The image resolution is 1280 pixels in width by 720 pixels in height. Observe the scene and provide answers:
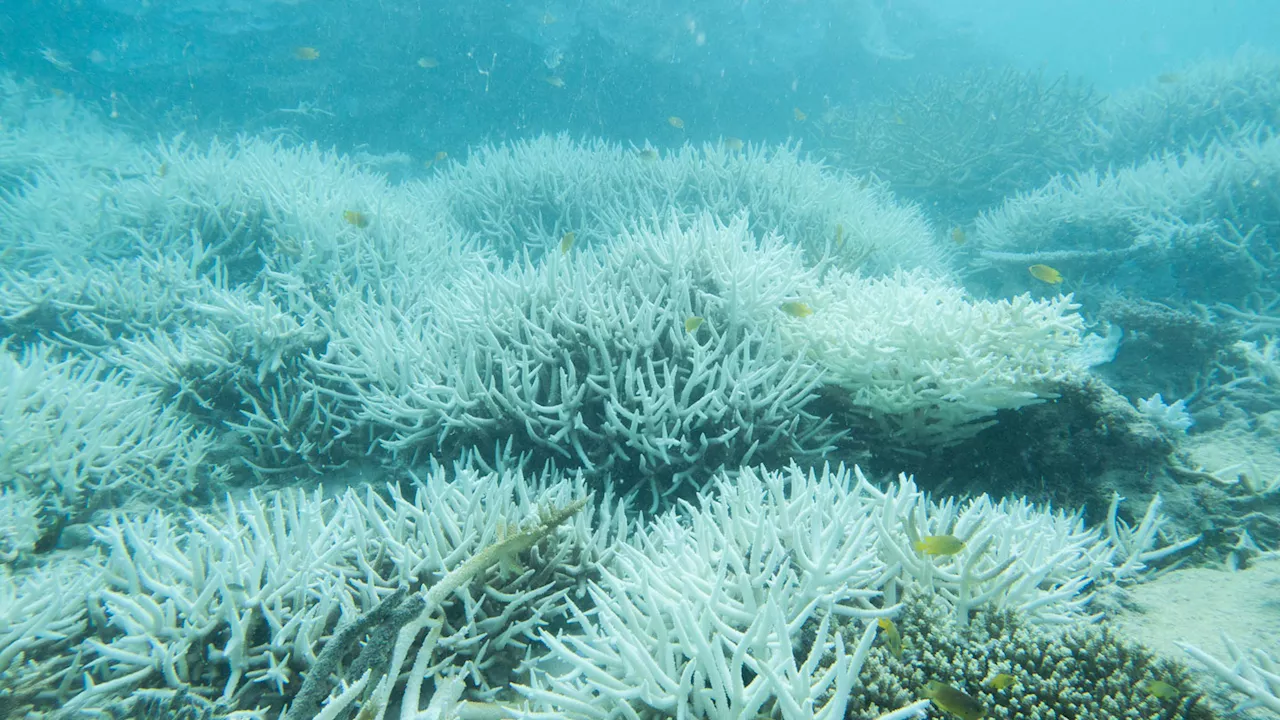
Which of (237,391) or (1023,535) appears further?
(237,391)

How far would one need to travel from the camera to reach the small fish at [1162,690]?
4.91 feet

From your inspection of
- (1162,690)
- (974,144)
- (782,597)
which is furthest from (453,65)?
(1162,690)

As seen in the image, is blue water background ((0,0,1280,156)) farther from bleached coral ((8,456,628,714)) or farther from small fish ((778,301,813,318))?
bleached coral ((8,456,628,714))

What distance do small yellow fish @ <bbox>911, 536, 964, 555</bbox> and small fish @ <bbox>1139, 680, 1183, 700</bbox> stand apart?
53 centimetres

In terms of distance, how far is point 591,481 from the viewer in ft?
9.74

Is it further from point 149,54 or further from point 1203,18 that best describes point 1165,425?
point 1203,18

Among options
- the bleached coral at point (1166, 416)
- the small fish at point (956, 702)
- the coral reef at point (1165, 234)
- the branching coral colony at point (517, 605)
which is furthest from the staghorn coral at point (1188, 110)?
the small fish at point (956, 702)

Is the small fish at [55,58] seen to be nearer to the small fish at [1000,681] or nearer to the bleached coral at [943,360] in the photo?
the bleached coral at [943,360]

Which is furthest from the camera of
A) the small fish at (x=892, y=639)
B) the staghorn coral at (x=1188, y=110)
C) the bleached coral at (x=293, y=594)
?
the staghorn coral at (x=1188, y=110)

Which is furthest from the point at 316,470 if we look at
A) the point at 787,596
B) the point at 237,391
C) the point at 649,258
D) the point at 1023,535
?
the point at 1023,535

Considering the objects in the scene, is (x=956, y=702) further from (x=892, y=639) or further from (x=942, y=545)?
(x=942, y=545)

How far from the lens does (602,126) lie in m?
14.7

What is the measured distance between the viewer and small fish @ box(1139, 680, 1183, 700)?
1.50 meters

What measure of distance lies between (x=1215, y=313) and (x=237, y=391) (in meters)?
9.18
